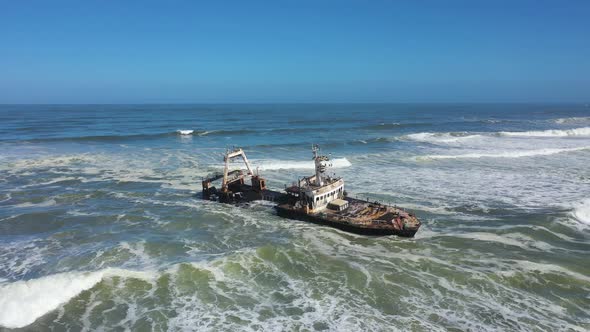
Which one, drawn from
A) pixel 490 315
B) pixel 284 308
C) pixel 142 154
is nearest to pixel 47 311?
pixel 284 308

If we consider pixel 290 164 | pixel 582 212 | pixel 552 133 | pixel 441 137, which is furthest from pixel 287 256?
pixel 552 133

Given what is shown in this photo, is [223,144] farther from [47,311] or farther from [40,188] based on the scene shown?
[47,311]

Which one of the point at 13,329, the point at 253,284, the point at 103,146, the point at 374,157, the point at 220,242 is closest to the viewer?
the point at 13,329

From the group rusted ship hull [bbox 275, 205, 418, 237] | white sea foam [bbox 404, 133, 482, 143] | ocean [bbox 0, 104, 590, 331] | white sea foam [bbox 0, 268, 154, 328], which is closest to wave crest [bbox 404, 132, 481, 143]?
white sea foam [bbox 404, 133, 482, 143]

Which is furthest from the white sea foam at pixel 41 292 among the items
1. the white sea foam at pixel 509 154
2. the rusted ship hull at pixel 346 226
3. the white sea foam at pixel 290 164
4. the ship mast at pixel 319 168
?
the white sea foam at pixel 509 154

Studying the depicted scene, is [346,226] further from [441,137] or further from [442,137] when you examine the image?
[442,137]

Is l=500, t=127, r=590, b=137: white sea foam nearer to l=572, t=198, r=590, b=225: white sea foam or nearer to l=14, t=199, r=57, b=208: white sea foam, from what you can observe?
l=572, t=198, r=590, b=225: white sea foam
